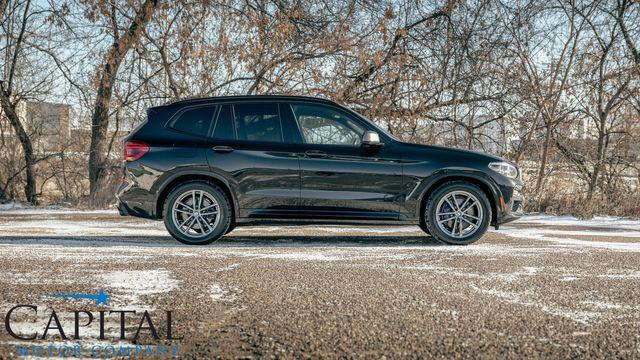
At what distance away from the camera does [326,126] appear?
24.3ft

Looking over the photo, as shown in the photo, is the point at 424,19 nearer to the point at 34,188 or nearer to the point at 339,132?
the point at 339,132

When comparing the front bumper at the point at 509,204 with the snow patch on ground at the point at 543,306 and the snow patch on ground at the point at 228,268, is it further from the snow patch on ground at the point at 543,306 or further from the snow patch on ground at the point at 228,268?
the snow patch on ground at the point at 228,268

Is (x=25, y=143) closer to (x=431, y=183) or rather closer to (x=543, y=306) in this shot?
(x=431, y=183)

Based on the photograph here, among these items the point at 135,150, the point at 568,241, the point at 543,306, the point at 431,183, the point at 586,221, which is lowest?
the point at 543,306

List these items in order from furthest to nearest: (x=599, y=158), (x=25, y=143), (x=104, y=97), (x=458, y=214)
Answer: (x=25, y=143), (x=104, y=97), (x=599, y=158), (x=458, y=214)

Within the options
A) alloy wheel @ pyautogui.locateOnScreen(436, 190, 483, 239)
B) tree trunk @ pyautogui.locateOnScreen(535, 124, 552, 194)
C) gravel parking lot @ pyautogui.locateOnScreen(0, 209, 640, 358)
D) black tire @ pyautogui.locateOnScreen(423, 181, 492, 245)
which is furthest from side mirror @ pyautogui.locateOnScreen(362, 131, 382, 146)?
tree trunk @ pyautogui.locateOnScreen(535, 124, 552, 194)

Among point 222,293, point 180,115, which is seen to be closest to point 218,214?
point 180,115

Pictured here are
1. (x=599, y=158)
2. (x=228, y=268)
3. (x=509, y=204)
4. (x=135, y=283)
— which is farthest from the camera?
(x=599, y=158)

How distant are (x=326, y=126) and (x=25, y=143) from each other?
10.0m

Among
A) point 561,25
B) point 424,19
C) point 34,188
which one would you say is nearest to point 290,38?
point 424,19

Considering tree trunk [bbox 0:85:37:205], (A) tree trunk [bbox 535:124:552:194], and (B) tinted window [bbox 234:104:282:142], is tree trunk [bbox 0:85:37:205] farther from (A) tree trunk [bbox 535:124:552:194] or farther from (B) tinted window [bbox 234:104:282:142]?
(A) tree trunk [bbox 535:124:552:194]

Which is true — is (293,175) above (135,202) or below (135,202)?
A: above

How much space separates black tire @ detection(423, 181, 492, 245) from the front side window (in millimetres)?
1139

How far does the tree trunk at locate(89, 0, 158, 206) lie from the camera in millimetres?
13656
